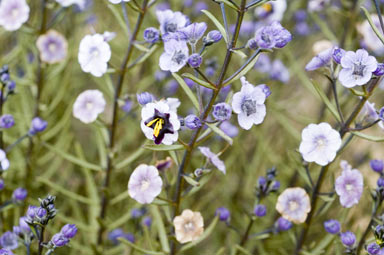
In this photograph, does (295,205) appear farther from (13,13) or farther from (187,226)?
(13,13)

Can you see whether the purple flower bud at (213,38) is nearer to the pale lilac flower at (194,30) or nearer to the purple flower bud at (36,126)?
the pale lilac flower at (194,30)

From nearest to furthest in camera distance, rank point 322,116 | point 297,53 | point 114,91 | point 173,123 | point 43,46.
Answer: point 173,123 → point 114,91 → point 43,46 → point 322,116 → point 297,53

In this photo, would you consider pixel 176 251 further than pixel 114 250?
No

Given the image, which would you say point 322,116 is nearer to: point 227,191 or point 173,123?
point 227,191

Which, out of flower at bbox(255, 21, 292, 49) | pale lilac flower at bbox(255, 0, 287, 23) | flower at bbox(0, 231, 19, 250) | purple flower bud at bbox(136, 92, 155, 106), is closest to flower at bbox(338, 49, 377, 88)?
flower at bbox(255, 21, 292, 49)

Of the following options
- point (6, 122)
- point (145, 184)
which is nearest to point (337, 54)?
point (145, 184)

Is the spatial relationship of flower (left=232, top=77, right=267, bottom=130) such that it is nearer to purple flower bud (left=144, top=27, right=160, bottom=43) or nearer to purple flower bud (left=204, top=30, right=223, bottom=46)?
purple flower bud (left=204, top=30, right=223, bottom=46)

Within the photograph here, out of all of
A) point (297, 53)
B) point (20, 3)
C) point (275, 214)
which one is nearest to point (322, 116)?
point (275, 214)
